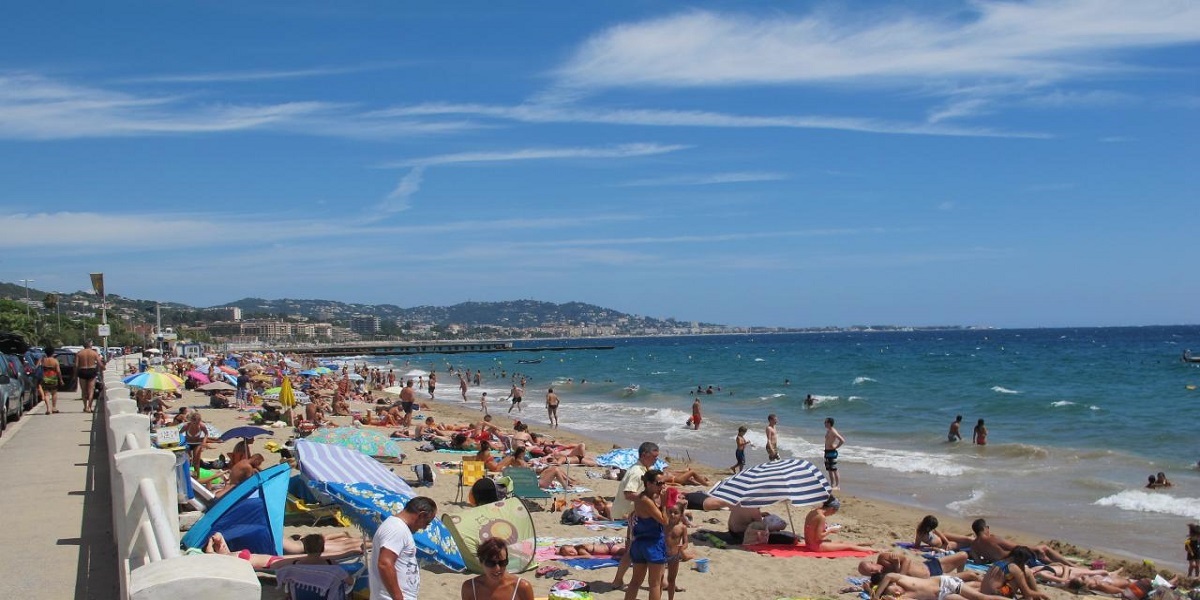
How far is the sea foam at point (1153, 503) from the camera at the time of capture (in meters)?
14.1

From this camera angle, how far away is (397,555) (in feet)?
17.5

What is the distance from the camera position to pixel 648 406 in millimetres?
36938

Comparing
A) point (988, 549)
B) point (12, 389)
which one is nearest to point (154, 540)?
point (988, 549)

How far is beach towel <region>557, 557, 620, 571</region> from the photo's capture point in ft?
30.6

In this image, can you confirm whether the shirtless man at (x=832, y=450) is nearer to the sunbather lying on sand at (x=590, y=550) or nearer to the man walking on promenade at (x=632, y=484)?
the sunbather lying on sand at (x=590, y=550)

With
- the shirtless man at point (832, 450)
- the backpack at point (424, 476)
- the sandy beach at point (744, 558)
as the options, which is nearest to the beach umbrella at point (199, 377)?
the sandy beach at point (744, 558)

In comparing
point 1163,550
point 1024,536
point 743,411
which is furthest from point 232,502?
point 743,411

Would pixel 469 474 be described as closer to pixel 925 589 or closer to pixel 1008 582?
pixel 925 589

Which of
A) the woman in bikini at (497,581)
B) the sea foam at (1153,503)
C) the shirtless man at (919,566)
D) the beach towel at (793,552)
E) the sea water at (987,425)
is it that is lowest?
the sea water at (987,425)

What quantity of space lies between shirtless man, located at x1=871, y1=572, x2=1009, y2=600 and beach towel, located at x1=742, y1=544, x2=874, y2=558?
1.80 meters

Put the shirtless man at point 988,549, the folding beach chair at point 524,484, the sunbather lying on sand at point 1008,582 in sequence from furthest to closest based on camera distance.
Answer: the folding beach chair at point 524,484 < the shirtless man at point 988,549 < the sunbather lying on sand at point 1008,582

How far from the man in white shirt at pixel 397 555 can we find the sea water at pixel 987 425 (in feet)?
31.8

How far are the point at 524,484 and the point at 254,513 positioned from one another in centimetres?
474

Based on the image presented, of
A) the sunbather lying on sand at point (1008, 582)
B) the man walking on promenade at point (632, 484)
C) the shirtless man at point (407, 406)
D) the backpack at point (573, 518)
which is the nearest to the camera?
the man walking on promenade at point (632, 484)
